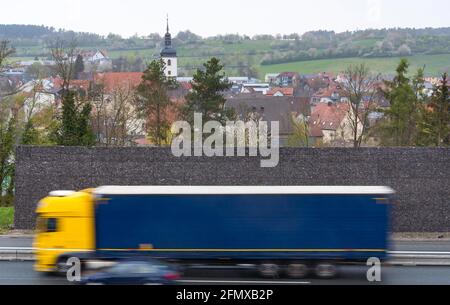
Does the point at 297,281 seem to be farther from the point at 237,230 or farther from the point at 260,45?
the point at 260,45

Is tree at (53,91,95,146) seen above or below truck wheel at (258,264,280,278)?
above

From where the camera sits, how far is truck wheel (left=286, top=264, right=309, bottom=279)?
13.1 m

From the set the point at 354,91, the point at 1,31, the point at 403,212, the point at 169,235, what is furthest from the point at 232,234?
the point at 1,31

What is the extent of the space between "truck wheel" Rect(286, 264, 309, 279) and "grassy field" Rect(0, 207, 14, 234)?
10314 millimetres

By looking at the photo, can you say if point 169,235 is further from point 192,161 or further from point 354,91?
point 354,91

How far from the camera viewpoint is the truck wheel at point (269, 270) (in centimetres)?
1309

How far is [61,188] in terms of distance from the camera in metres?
20.6

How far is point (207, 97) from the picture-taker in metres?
36.4

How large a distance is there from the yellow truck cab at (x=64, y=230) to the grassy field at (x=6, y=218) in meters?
7.21

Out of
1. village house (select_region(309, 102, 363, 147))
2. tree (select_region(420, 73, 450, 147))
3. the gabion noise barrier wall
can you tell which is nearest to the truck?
the gabion noise barrier wall

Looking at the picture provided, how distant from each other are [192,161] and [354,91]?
23.0 metres

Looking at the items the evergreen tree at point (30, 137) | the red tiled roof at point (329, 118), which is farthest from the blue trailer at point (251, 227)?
the red tiled roof at point (329, 118)

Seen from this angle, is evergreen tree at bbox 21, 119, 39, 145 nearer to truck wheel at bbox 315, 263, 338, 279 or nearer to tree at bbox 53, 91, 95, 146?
tree at bbox 53, 91, 95, 146
